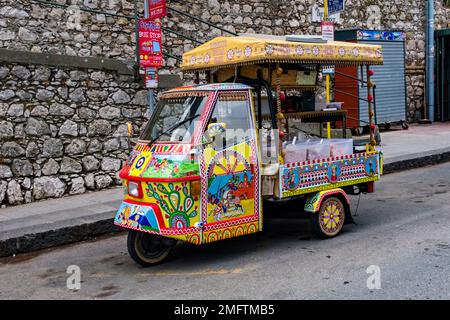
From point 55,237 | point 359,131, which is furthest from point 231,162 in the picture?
point 359,131

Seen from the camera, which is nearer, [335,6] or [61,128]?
[61,128]

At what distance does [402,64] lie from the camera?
17.5m

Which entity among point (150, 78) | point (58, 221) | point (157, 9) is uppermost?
point (157, 9)

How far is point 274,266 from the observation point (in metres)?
5.69

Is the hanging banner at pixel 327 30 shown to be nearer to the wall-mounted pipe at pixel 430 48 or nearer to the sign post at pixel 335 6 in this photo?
the sign post at pixel 335 6

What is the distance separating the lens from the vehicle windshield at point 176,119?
19.4 feet

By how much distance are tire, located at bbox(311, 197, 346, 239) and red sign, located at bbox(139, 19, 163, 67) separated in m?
4.02

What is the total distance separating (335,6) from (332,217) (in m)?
7.03

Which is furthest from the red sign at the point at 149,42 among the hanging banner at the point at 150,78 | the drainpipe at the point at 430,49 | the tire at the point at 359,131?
the drainpipe at the point at 430,49

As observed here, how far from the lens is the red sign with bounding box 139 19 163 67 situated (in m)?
8.86

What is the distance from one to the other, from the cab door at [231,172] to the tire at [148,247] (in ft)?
2.02

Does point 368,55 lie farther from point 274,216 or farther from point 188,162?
point 188,162

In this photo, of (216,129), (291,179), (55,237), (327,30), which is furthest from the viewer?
(327,30)

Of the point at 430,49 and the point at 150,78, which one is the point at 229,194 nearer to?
the point at 150,78
